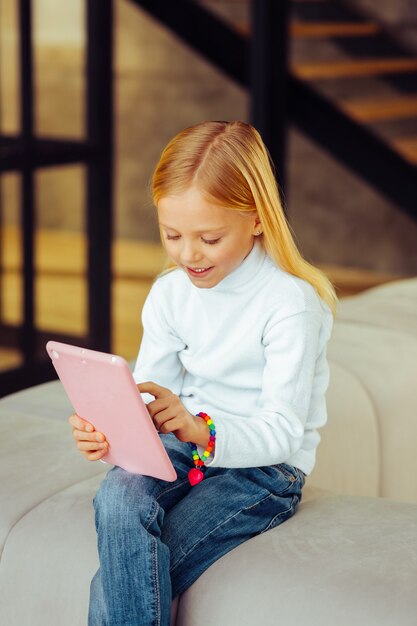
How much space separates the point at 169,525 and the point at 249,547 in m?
0.11

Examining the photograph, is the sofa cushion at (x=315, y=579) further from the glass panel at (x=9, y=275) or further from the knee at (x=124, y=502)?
the glass panel at (x=9, y=275)

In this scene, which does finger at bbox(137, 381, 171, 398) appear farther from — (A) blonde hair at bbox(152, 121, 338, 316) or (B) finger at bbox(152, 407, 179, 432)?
(A) blonde hair at bbox(152, 121, 338, 316)

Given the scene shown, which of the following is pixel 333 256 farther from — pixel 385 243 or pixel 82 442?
pixel 82 442

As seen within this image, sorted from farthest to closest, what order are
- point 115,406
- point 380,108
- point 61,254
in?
point 61,254 < point 380,108 < point 115,406

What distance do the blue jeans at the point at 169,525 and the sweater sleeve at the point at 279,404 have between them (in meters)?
0.07

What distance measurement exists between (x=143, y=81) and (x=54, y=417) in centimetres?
447

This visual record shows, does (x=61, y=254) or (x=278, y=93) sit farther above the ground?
(x=278, y=93)

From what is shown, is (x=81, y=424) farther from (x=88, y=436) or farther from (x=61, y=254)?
(x=61, y=254)

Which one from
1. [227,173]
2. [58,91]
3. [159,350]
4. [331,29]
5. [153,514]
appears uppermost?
[227,173]

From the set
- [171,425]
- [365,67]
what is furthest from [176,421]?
[365,67]

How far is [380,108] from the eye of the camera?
16.6 feet

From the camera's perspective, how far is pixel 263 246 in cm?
167

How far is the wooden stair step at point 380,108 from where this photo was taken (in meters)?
4.96

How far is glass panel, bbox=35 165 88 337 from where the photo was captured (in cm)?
491
